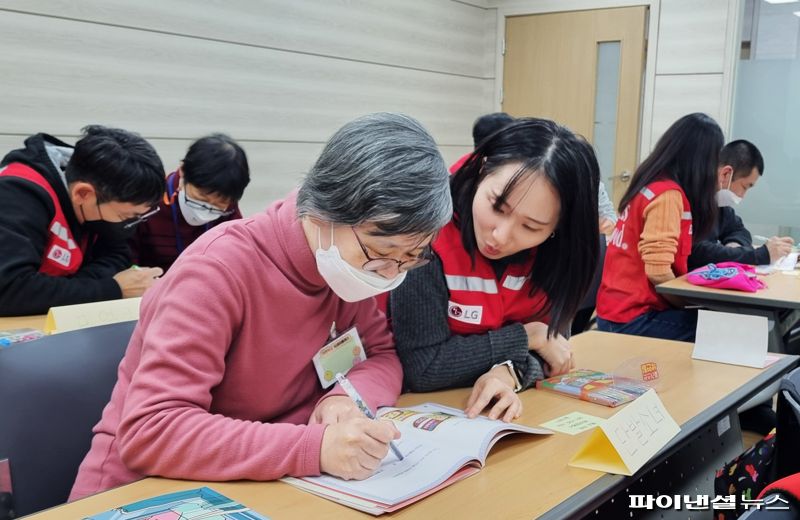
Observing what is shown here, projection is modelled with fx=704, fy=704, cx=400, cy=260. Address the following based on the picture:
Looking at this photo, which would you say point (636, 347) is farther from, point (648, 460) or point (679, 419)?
point (648, 460)

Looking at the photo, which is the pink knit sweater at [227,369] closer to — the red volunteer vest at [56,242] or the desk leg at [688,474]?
the desk leg at [688,474]

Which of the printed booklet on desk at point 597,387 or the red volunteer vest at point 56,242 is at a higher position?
the red volunteer vest at point 56,242

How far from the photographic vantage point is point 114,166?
2.09 m

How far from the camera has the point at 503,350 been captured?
1481 mm

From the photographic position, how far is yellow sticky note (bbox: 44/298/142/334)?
5.15 feet

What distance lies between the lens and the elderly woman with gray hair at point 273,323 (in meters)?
0.99

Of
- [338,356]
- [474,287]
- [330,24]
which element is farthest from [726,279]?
[330,24]


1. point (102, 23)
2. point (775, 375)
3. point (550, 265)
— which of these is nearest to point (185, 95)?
point (102, 23)

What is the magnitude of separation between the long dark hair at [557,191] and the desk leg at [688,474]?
0.36 meters

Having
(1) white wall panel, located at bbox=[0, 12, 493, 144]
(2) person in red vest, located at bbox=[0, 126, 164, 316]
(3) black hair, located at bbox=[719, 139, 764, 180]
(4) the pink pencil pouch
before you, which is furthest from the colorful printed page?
(3) black hair, located at bbox=[719, 139, 764, 180]

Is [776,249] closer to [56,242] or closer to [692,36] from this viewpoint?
[692,36]

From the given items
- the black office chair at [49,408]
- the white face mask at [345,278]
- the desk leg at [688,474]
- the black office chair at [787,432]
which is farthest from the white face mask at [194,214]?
the black office chair at [787,432]

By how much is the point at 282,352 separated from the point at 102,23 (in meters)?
2.61

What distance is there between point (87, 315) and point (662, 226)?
205 cm
